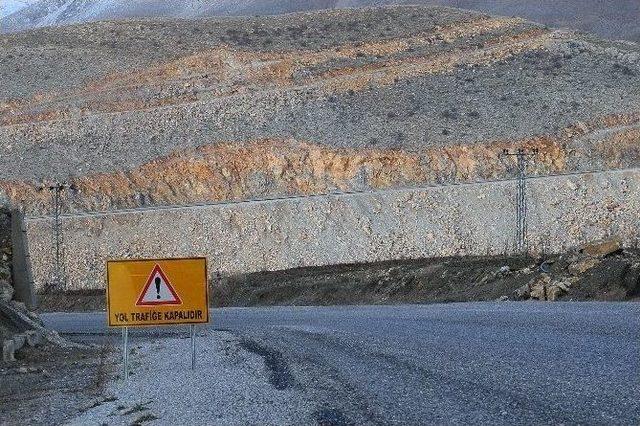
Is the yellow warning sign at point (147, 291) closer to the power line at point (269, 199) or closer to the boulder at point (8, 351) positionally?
the boulder at point (8, 351)

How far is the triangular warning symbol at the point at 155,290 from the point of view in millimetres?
14156

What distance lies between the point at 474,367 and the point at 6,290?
47.4ft

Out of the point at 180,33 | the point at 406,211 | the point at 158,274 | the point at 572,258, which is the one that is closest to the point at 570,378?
the point at 158,274

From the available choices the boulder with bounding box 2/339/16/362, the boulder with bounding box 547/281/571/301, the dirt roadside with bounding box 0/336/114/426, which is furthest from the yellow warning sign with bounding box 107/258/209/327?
the boulder with bounding box 547/281/571/301

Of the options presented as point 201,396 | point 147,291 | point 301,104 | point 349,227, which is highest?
point 301,104

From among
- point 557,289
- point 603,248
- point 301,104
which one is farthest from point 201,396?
point 301,104

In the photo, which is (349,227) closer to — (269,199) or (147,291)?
(269,199)

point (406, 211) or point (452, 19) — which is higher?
point (452, 19)

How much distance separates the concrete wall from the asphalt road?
34.4 meters

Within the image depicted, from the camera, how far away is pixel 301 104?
7356 cm

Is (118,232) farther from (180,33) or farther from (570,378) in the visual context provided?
(570,378)

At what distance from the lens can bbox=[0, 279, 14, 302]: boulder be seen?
23794 mm

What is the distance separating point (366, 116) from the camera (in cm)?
7069

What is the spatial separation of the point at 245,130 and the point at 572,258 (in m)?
40.0
